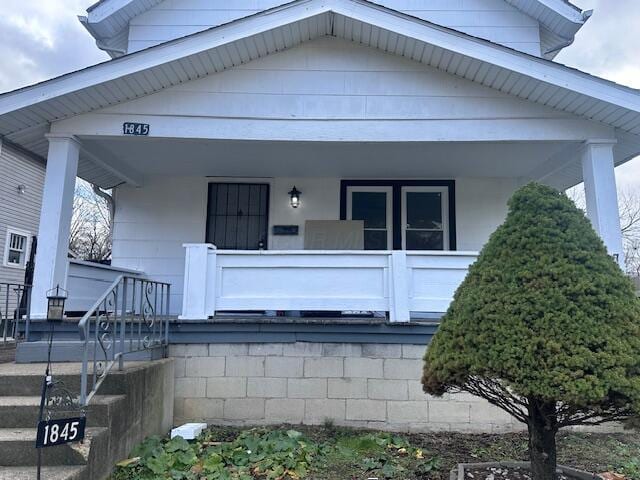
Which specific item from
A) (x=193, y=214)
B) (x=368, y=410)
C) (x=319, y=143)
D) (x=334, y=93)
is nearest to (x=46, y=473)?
(x=368, y=410)

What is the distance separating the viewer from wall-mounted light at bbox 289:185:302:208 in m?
7.11

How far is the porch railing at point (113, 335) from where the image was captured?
123 inches

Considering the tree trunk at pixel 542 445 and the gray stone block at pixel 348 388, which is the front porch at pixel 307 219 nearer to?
the gray stone block at pixel 348 388

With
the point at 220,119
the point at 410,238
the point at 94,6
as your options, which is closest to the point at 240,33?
the point at 220,119

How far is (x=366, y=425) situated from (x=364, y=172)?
12.1 ft

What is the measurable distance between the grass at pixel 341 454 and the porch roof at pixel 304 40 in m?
3.38

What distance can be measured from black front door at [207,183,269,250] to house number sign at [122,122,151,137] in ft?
6.91

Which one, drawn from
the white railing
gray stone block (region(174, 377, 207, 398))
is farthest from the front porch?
gray stone block (region(174, 377, 207, 398))

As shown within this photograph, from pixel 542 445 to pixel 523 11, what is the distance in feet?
21.1

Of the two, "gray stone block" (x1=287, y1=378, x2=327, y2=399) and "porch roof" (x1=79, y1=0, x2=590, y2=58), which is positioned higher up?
"porch roof" (x1=79, y1=0, x2=590, y2=58)

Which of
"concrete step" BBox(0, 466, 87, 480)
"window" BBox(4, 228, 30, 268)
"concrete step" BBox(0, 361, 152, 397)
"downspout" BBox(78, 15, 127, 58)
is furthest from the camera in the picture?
"window" BBox(4, 228, 30, 268)

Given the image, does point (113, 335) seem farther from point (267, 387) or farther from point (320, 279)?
point (320, 279)

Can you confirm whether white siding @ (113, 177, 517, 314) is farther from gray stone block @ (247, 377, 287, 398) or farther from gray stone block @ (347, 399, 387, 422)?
gray stone block @ (347, 399, 387, 422)

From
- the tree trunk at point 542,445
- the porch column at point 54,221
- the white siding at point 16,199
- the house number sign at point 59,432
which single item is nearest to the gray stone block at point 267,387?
the house number sign at point 59,432
